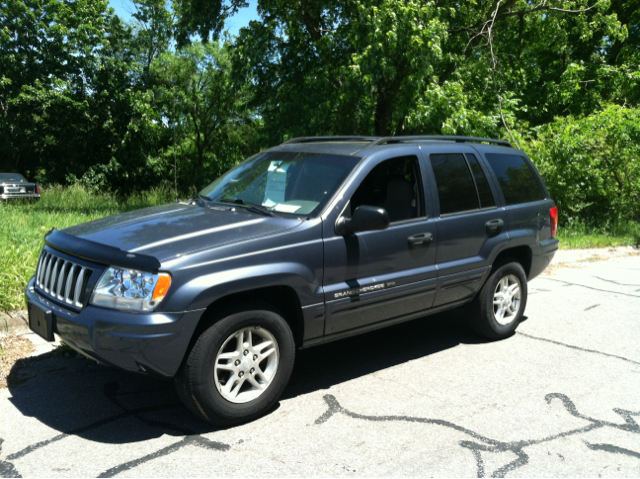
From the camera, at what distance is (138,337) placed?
360 cm

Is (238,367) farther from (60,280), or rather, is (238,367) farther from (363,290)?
(60,280)

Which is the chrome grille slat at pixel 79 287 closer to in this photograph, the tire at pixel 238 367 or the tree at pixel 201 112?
the tire at pixel 238 367

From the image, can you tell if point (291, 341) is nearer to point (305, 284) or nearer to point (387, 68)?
point (305, 284)

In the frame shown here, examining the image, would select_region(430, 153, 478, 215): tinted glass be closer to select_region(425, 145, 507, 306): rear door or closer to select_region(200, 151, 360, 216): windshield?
select_region(425, 145, 507, 306): rear door

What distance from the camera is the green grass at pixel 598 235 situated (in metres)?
12.4

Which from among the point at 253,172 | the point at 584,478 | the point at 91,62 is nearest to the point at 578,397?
the point at 584,478

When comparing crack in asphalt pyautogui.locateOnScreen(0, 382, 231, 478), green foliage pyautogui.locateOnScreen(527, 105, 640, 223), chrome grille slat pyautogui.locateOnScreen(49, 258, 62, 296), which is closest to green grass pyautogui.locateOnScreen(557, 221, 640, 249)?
→ green foliage pyautogui.locateOnScreen(527, 105, 640, 223)

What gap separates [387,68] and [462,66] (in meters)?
4.02

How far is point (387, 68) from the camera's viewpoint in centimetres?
1241

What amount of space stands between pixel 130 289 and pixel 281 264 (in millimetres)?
981

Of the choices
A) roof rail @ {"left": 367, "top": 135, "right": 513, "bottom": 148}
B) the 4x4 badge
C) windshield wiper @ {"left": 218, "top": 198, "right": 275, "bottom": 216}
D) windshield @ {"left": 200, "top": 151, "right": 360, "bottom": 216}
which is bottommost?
the 4x4 badge

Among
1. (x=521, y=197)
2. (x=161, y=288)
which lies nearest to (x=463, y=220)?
(x=521, y=197)

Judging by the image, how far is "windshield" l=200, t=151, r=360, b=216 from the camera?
4.66 meters

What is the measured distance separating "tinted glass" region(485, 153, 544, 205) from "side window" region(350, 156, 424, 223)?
1148 mm
